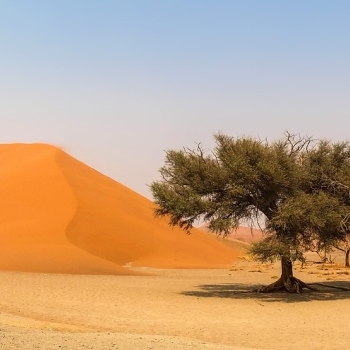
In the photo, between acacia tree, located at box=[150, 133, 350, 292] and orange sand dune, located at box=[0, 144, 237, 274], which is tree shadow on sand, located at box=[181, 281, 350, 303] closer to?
acacia tree, located at box=[150, 133, 350, 292]

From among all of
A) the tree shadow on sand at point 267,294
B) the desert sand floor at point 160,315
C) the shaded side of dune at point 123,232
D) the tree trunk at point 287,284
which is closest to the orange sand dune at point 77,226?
the shaded side of dune at point 123,232

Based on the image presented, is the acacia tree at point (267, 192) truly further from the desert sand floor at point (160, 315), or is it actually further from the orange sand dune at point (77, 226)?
the orange sand dune at point (77, 226)

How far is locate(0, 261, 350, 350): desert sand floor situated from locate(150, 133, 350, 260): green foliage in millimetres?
2397

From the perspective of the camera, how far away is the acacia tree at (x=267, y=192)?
22.0 meters

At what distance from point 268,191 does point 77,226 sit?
81.6 feet

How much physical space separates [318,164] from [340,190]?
4.55ft

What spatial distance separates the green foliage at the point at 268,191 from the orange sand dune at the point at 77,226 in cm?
1313

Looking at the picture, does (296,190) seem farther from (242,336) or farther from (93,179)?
(93,179)

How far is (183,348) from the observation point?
10844 mm

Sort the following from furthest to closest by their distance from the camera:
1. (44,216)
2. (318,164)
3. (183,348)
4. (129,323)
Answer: (44,216) → (318,164) → (129,323) → (183,348)

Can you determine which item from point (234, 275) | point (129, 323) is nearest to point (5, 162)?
point (234, 275)

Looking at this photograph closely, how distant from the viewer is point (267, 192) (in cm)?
2319

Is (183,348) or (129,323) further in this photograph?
(129,323)

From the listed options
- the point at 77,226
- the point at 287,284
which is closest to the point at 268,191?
the point at 287,284
